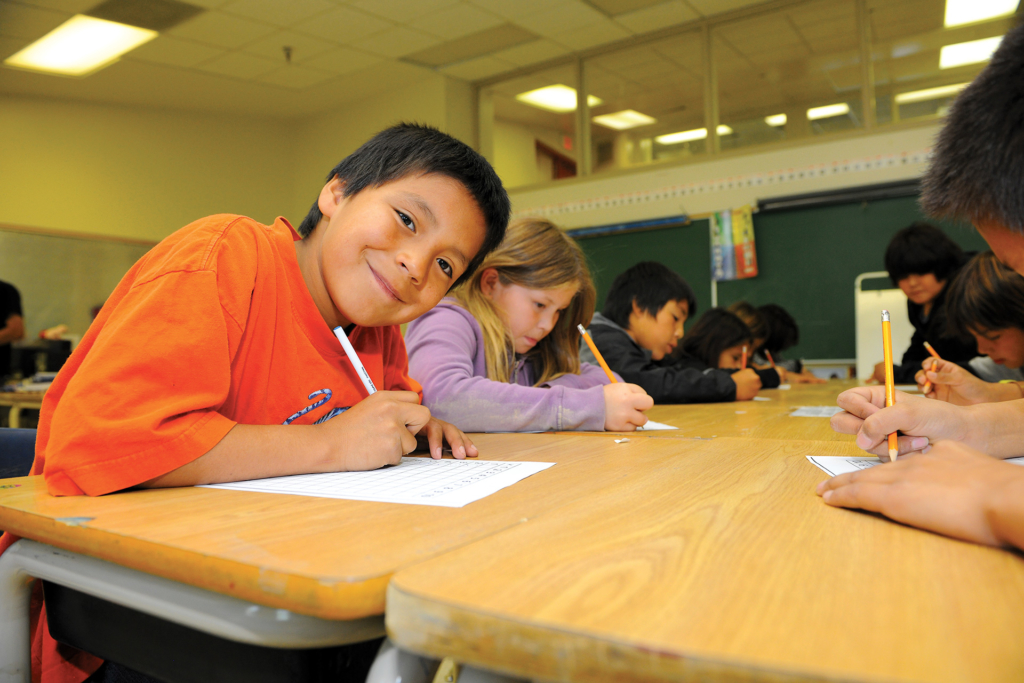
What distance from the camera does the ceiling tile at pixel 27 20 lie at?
3.73 metres

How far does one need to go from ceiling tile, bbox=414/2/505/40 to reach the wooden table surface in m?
4.02

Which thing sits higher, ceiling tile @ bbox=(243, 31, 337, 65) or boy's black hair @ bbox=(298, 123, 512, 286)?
ceiling tile @ bbox=(243, 31, 337, 65)

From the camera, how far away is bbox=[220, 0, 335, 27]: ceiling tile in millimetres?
3848

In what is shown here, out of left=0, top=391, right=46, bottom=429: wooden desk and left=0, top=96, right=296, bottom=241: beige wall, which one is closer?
left=0, top=391, right=46, bottom=429: wooden desk

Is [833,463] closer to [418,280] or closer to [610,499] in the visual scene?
[610,499]

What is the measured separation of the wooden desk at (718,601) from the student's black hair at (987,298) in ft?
6.06

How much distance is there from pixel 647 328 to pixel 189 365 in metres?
2.05

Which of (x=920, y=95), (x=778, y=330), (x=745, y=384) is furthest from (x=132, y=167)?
(x=920, y=95)

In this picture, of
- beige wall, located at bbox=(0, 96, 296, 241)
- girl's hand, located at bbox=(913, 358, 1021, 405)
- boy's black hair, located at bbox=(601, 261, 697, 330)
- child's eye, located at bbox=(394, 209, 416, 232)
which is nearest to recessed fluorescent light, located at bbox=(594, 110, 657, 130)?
boy's black hair, located at bbox=(601, 261, 697, 330)

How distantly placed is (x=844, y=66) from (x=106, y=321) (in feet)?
15.5

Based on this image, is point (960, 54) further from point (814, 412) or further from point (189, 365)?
point (189, 365)

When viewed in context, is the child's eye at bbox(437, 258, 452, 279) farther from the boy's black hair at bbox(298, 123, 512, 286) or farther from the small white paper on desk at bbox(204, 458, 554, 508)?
the small white paper on desk at bbox(204, 458, 554, 508)

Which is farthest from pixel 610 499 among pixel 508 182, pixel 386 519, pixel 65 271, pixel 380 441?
pixel 65 271

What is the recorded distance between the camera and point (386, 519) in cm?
46
